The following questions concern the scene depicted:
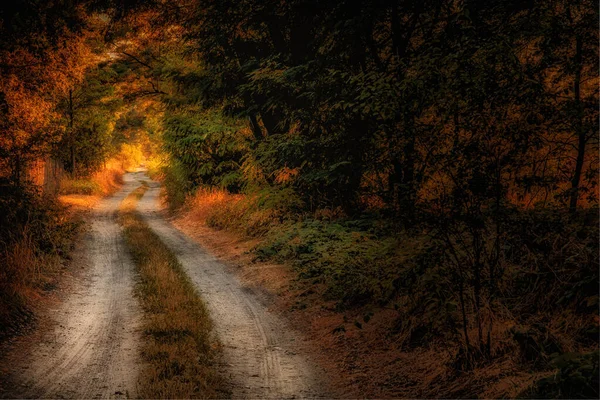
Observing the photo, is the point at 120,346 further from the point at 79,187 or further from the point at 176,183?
the point at 79,187

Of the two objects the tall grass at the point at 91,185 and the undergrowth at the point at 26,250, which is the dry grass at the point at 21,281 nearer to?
the undergrowth at the point at 26,250

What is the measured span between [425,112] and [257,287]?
6.30 m

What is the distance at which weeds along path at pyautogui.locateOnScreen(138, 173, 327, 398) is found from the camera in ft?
18.7

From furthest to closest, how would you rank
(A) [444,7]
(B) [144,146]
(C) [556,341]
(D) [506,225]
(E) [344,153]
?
(B) [144,146], (E) [344,153], (A) [444,7], (D) [506,225], (C) [556,341]

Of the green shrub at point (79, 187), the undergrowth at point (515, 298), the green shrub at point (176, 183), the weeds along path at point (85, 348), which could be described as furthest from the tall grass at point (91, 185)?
the undergrowth at point (515, 298)

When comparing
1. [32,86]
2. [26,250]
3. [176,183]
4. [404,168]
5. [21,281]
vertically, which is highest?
[32,86]

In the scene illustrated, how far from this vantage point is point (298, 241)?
12.7 m

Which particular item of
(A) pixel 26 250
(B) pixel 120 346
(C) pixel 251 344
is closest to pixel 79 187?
(A) pixel 26 250

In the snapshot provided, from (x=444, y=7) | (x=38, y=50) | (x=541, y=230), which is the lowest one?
(x=541, y=230)

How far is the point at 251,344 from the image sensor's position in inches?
284

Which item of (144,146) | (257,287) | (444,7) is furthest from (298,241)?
(144,146)

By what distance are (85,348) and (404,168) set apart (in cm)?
565

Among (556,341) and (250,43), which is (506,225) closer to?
(556,341)

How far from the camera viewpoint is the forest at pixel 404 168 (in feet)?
17.0
